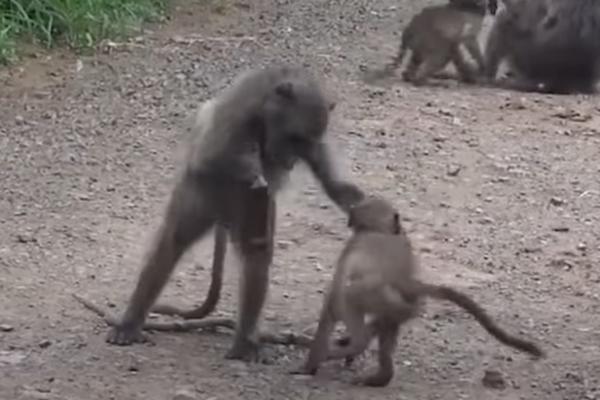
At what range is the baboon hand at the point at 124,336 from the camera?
5.80m

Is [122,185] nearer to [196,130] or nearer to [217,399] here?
[196,130]

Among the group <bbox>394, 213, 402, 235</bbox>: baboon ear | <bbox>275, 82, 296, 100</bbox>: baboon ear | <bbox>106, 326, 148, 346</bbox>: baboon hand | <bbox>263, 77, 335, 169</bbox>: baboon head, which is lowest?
<bbox>106, 326, 148, 346</bbox>: baboon hand

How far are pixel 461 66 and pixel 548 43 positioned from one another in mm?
604

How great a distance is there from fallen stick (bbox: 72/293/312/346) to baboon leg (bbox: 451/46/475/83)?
460cm

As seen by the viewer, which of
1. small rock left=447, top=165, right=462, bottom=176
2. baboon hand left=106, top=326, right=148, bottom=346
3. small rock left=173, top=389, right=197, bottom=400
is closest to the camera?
small rock left=173, top=389, right=197, bottom=400

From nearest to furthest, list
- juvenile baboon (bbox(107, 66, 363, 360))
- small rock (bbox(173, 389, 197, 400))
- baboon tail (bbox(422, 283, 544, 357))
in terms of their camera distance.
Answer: small rock (bbox(173, 389, 197, 400)) → baboon tail (bbox(422, 283, 544, 357)) → juvenile baboon (bbox(107, 66, 363, 360))

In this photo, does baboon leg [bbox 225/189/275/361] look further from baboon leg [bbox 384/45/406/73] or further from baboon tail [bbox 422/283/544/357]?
baboon leg [bbox 384/45/406/73]

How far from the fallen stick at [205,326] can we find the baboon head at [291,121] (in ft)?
2.10

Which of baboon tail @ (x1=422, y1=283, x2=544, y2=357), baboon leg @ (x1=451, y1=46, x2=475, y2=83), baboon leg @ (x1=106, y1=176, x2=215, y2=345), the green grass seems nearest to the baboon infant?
baboon tail @ (x1=422, y1=283, x2=544, y2=357)

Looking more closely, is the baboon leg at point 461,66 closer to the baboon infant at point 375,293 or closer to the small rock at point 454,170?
the small rock at point 454,170

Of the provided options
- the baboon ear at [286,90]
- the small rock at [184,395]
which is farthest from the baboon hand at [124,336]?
the baboon ear at [286,90]

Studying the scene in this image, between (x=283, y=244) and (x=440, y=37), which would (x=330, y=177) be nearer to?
(x=283, y=244)

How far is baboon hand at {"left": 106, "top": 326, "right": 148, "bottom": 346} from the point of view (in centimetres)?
580

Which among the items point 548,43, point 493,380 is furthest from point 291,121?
point 548,43
